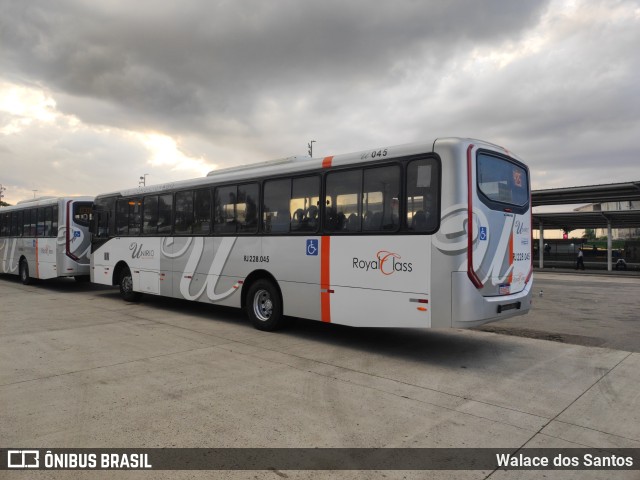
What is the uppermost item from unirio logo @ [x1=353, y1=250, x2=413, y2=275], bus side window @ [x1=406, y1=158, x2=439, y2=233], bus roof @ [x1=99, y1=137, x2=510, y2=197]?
bus roof @ [x1=99, y1=137, x2=510, y2=197]

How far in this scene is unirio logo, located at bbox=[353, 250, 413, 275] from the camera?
6676 millimetres

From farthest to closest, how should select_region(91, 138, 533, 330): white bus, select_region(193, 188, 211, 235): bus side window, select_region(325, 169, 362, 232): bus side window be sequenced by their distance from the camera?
1. select_region(193, 188, 211, 235): bus side window
2. select_region(325, 169, 362, 232): bus side window
3. select_region(91, 138, 533, 330): white bus

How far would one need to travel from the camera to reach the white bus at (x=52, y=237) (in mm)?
15195

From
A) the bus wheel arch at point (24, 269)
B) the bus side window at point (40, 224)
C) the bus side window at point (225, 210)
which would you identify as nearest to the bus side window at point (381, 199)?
the bus side window at point (225, 210)

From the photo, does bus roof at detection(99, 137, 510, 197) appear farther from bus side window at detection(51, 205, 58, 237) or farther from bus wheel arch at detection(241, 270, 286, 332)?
bus side window at detection(51, 205, 58, 237)

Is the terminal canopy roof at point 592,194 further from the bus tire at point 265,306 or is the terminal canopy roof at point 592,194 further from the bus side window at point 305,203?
the bus tire at point 265,306

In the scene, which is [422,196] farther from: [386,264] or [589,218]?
[589,218]

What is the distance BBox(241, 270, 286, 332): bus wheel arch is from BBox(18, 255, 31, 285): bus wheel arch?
12.7 metres

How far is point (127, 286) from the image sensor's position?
12961mm

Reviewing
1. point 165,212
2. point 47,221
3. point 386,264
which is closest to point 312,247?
point 386,264

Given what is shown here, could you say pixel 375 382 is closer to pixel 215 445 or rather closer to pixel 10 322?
pixel 215 445

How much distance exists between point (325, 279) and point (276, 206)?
1.89m

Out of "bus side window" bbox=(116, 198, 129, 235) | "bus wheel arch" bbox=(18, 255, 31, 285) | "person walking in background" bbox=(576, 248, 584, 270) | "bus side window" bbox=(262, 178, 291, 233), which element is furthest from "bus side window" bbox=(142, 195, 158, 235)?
"person walking in background" bbox=(576, 248, 584, 270)

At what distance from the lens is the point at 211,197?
33.3 feet
